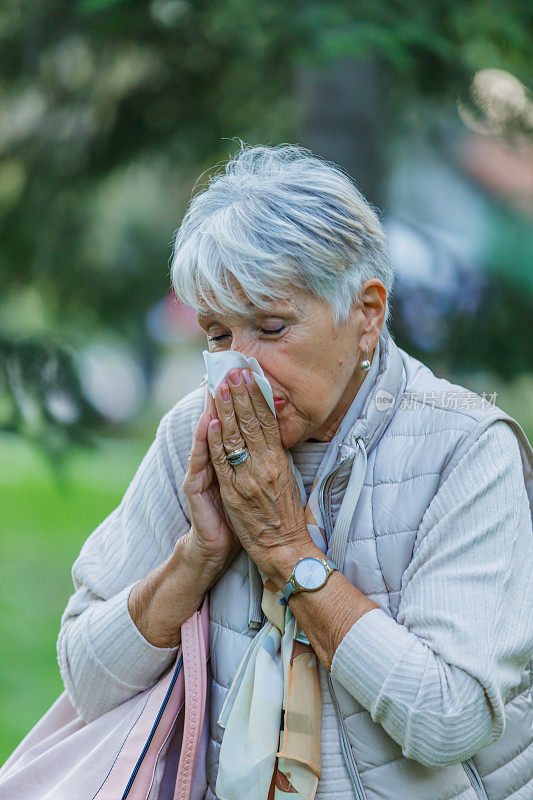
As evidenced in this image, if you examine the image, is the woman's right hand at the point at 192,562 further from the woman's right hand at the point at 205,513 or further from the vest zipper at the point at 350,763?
the vest zipper at the point at 350,763

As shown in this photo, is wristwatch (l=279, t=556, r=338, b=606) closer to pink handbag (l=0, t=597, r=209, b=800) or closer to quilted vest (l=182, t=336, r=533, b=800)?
quilted vest (l=182, t=336, r=533, b=800)

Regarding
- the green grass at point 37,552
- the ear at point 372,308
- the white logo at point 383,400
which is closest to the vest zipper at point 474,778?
the white logo at point 383,400

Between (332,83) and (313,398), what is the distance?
10.7 feet

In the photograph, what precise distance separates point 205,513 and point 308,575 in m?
0.31

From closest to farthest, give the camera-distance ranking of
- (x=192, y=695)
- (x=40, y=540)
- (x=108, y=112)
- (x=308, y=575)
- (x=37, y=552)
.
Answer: (x=308, y=575)
(x=192, y=695)
(x=108, y=112)
(x=37, y=552)
(x=40, y=540)

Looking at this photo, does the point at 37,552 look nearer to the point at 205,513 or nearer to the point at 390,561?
the point at 205,513


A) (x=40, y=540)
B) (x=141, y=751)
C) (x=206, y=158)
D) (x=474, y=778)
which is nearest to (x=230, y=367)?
(x=141, y=751)

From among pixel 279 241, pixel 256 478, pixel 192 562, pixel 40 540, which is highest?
pixel 279 241

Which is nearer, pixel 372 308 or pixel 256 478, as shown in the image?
pixel 256 478

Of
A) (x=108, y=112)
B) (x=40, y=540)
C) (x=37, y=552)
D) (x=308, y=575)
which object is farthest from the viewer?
(x=40, y=540)

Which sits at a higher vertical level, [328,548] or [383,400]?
[383,400]

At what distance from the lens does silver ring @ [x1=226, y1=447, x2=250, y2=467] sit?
1.95 m

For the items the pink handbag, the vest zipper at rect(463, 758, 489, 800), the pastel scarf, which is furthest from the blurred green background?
the vest zipper at rect(463, 758, 489, 800)

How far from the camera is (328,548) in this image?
78.6 inches
